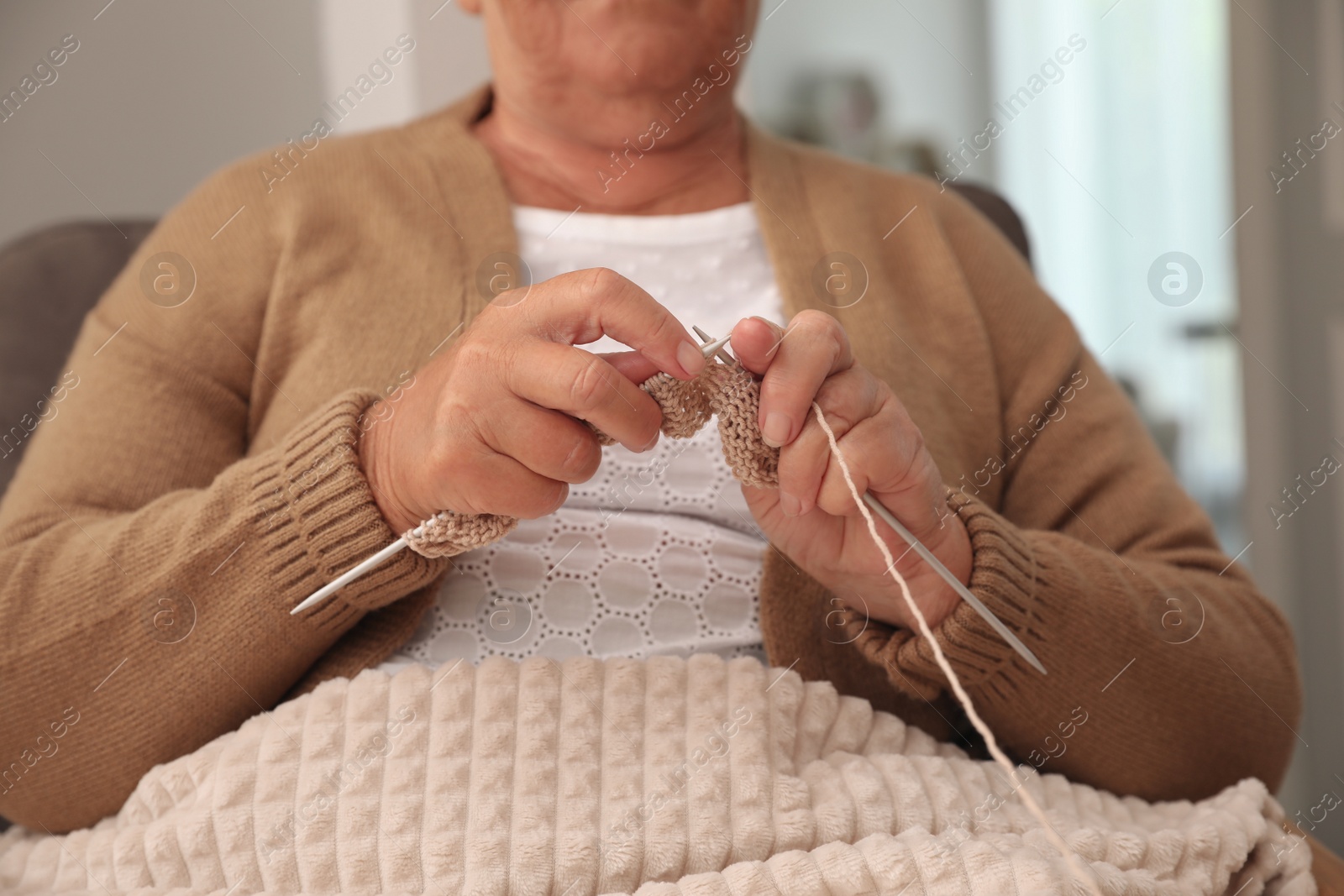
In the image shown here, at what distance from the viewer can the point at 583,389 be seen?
0.57 metres

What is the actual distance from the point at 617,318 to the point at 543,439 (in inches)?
3.0

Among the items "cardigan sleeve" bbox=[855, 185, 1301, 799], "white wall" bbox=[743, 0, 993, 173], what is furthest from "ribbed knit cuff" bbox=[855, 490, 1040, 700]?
"white wall" bbox=[743, 0, 993, 173]

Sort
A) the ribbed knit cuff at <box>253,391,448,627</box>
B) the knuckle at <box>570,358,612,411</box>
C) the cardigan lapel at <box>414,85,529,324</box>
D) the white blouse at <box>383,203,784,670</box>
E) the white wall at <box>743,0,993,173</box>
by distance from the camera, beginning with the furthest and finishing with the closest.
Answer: the white wall at <box>743,0,993,173</box> → the cardigan lapel at <box>414,85,529,324</box> → the white blouse at <box>383,203,784,670</box> → the ribbed knit cuff at <box>253,391,448,627</box> → the knuckle at <box>570,358,612,411</box>

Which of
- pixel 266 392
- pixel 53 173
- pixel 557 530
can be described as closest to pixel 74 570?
pixel 266 392

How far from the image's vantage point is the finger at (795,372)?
60 centimetres

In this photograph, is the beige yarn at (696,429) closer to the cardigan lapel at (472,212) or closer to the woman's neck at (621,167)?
the cardigan lapel at (472,212)

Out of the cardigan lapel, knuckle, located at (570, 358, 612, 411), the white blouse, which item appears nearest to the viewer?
knuckle, located at (570, 358, 612, 411)

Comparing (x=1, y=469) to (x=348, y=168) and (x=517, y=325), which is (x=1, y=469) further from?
(x=517, y=325)

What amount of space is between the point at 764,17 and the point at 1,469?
2724 mm

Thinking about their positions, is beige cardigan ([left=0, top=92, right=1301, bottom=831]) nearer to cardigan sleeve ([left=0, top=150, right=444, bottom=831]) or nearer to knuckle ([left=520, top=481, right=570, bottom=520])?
cardigan sleeve ([left=0, top=150, right=444, bottom=831])

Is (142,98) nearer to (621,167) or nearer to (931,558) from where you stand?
(621,167)

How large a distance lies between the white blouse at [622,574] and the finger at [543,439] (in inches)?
7.6

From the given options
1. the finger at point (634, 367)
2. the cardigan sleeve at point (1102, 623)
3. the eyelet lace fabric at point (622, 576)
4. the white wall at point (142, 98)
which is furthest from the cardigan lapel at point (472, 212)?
the white wall at point (142, 98)

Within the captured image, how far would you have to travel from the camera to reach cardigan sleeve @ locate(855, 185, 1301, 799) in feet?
2.47
